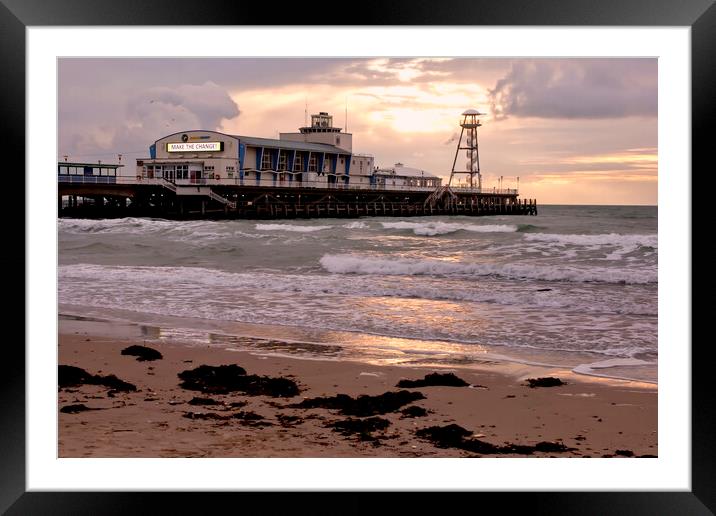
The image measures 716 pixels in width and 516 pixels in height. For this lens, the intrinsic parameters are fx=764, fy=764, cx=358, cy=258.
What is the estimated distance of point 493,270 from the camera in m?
10.7

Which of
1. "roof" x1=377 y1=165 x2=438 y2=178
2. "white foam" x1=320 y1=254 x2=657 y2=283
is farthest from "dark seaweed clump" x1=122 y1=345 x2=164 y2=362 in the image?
"roof" x1=377 y1=165 x2=438 y2=178

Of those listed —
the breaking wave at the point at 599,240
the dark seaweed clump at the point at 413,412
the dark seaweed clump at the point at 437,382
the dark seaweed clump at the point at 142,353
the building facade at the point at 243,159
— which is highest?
the building facade at the point at 243,159

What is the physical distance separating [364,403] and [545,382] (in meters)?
1.10

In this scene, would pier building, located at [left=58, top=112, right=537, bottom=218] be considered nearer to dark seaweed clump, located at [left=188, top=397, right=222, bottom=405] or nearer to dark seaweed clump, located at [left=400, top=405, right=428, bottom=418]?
dark seaweed clump, located at [left=188, top=397, right=222, bottom=405]

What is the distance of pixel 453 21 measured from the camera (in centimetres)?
229

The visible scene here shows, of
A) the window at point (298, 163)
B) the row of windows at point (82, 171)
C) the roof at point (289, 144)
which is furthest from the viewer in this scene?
the window at point (298, 163)

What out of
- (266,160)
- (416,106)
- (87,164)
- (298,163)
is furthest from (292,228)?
(298,163)

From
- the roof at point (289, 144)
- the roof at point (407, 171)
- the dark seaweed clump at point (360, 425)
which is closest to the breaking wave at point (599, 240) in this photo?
the dark seaweed clump at point (360, 425)

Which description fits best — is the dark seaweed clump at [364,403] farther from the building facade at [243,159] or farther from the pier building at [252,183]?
the building facade at [243,159]

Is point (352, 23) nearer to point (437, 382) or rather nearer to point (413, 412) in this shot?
point (413, 412)

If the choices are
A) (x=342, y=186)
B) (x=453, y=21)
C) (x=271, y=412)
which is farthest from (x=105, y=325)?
(x=342, y=186)

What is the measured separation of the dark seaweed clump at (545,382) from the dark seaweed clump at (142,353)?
92.5 inches

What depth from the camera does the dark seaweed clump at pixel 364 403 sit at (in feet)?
12.6
